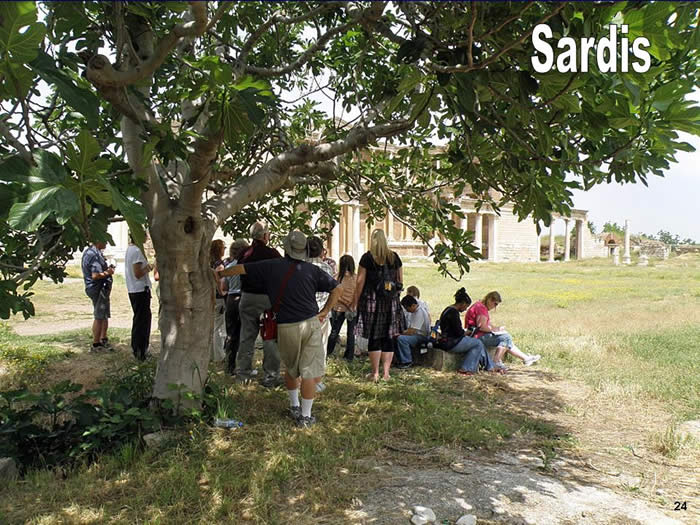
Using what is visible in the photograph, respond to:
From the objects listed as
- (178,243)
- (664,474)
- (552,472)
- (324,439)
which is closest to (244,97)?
(178,243)

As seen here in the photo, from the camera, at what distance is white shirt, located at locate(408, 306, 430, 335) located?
7.81m

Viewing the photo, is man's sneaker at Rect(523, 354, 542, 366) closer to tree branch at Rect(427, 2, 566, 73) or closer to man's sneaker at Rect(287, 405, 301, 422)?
man's sneaker at Rect(287, 405, 301, 422)

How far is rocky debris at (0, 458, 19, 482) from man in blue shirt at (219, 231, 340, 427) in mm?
2086

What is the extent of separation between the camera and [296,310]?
187 inches

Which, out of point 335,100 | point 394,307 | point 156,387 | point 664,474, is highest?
point 335,100

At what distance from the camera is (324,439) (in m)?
4.43

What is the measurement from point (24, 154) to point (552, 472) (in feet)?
12.9

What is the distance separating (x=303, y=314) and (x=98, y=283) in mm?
4587

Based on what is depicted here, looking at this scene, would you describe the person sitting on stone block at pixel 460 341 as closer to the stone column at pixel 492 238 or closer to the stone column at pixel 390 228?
the stone column at pixel 390 228

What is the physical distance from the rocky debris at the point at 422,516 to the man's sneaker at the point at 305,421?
5.39 feet

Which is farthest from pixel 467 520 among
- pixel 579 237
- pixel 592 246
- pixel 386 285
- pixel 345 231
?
pixel 592 246

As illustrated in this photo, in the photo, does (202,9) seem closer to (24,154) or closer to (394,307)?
(24,154)

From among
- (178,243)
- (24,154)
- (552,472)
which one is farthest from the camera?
(178,243)

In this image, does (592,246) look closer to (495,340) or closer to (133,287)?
(495,340)
